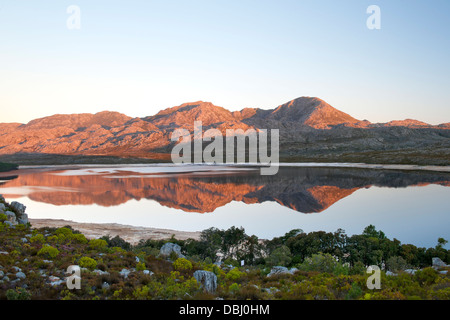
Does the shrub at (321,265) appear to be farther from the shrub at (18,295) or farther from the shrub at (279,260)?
the shrub at (18,295)

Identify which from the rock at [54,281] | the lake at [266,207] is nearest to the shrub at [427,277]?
the rock at [54,281]

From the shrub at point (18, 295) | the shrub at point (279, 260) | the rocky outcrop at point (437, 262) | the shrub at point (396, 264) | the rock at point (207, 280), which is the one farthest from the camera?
the shrub at point (279, 260)

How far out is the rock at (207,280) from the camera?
1123cm

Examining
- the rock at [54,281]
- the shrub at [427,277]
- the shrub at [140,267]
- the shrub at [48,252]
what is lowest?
the shrub at [427,277]

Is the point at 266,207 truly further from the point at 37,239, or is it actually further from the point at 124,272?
the point at 124,272

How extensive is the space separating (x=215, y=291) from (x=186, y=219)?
82.2ft

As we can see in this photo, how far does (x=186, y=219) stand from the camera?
3581cm

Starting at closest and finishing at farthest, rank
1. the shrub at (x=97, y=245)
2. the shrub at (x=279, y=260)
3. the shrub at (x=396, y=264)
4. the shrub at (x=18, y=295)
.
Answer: the shrub at (x=18, y=295)
the shrub at (x=97, y=245)
the shrub at (x=396, y=264)
the shrub at (x=279, y=260)

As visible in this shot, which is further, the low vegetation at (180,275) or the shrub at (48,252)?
the shrub at (48,252)

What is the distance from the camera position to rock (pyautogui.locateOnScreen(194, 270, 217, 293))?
1123 cm

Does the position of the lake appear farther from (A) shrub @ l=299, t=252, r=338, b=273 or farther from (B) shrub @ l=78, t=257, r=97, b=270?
(B) shrub @ l=78, t=257, r=97, b=270

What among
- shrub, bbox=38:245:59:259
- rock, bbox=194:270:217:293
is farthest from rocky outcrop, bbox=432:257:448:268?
shrub, bbox=38:245:59:259
